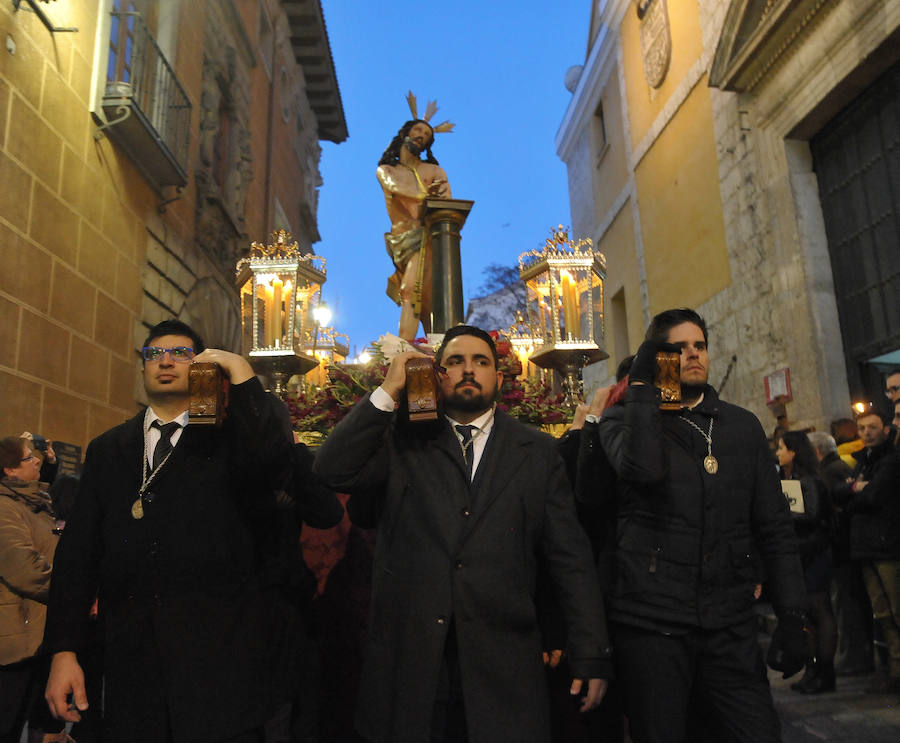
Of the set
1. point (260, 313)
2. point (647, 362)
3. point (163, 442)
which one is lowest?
point (163, 442)

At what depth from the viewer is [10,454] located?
3.85 meters

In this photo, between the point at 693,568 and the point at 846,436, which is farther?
the point at 846,436

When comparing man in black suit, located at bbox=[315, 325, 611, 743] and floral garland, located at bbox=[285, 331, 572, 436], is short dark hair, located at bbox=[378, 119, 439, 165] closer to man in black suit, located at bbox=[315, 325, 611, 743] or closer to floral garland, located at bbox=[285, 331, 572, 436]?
floral garland, located at bbox=[285, 331, 572, 436]

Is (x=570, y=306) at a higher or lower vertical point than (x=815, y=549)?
higher

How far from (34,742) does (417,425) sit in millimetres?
3545

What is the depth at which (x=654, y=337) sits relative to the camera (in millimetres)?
2904

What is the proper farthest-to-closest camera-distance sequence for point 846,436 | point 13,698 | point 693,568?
point 846,436
point 13,698
point 693,568

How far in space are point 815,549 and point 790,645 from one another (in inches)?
106

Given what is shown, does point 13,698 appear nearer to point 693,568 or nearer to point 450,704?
point 450,704

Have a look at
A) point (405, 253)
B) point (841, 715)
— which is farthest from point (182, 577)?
point (405, 253)

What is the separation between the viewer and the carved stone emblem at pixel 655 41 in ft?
42.6

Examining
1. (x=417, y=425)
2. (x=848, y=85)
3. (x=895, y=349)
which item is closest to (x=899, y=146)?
(x=848, y=85)

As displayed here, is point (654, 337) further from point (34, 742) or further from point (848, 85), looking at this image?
point (848, 85)

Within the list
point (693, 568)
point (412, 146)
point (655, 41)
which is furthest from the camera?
point (655, 41)
